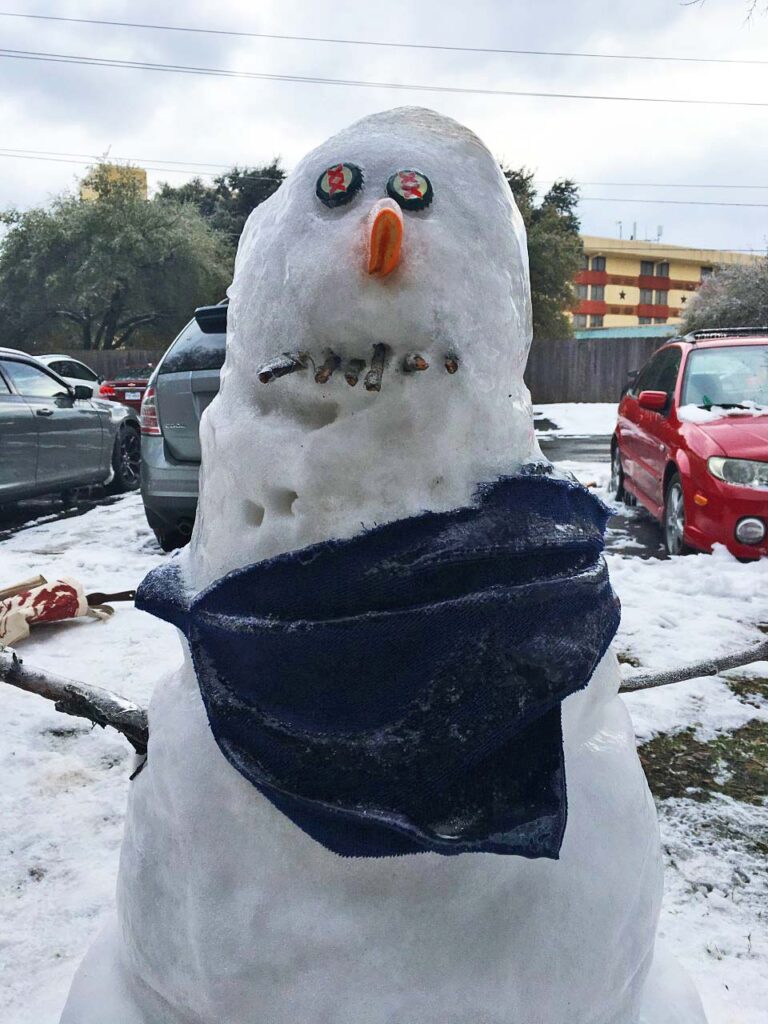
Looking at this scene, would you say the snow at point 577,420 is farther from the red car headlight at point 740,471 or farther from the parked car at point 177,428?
the parked car at point 177,428

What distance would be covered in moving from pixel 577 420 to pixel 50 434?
37.9 feet

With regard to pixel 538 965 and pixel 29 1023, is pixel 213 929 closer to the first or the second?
pixel 538 965

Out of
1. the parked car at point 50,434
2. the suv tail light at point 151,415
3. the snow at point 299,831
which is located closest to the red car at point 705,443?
the suv tail light at point 151,415

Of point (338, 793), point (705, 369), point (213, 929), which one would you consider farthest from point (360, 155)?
point (705, 369)

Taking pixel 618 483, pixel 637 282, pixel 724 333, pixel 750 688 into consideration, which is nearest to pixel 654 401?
pixel 724 333

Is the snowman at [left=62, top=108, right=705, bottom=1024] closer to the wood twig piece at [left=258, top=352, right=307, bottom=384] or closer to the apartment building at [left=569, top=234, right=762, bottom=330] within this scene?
the wood twig piece at [left=258, top=352, right=307, bottom=384]

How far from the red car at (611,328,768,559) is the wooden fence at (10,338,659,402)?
1654 centimetres

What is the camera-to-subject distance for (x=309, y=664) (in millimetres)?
914

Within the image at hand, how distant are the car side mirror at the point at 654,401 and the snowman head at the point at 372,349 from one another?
5.03m

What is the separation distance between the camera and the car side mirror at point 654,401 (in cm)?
581

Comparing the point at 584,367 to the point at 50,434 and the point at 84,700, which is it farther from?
the point at 84,700

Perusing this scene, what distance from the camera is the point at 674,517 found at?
5566mm

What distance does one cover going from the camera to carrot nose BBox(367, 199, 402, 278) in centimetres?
91

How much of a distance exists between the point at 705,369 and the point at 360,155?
18.1 feet
